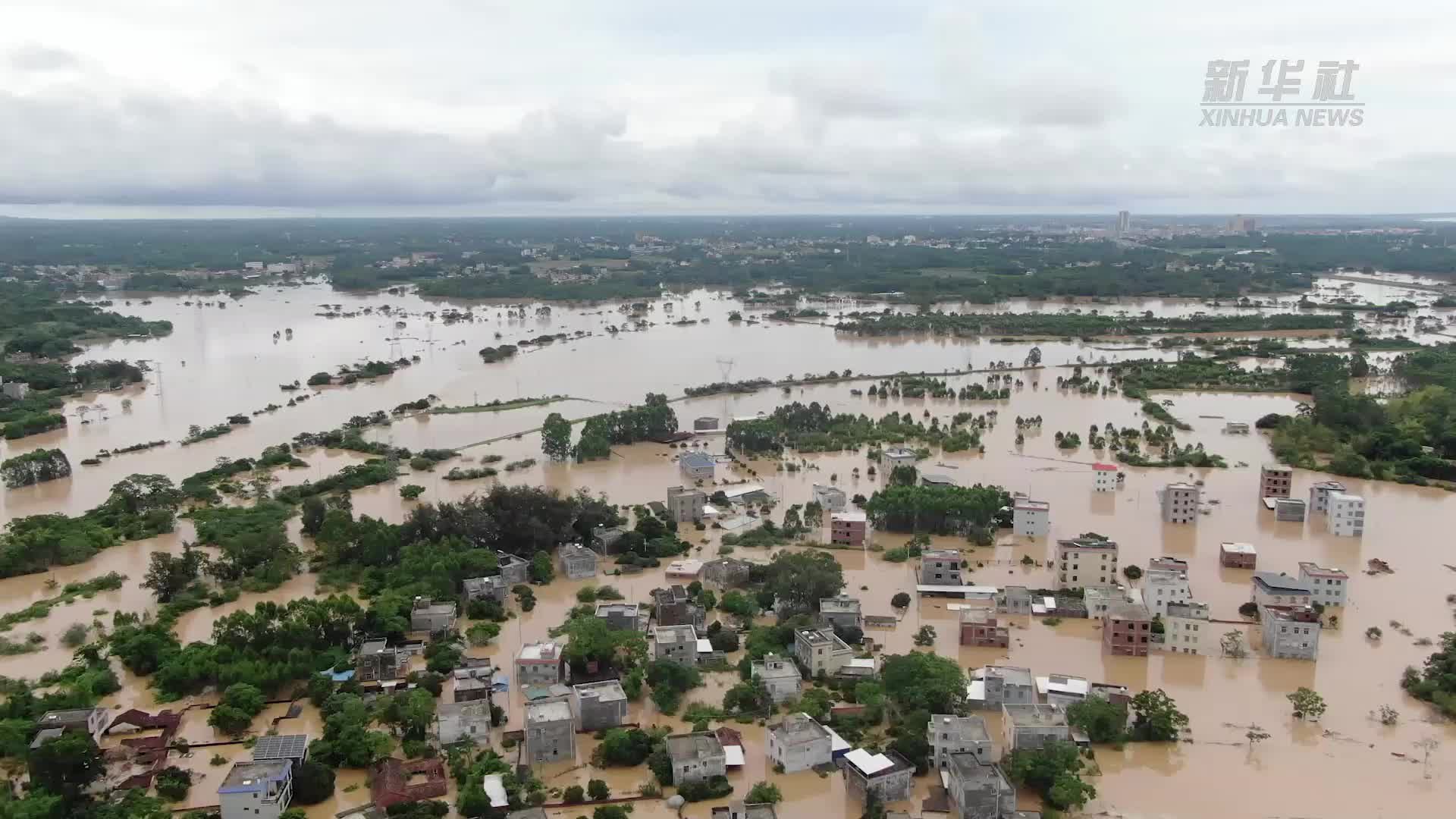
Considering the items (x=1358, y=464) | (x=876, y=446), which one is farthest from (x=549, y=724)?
(x=1358, y=464)


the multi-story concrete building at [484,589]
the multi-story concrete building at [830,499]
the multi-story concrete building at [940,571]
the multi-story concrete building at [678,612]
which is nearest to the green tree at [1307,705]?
the multi-story concrete building at [940,571]

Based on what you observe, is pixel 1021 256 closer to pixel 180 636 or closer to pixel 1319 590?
pixel 1319 590

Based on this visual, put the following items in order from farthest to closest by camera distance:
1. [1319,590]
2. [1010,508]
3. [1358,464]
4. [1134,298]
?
[1134,298] → [1358,464] → [1010,508] → [1319,590]

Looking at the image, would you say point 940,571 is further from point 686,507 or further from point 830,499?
point 686,507

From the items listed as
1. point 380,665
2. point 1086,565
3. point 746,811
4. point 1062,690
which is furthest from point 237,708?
point 1086,565

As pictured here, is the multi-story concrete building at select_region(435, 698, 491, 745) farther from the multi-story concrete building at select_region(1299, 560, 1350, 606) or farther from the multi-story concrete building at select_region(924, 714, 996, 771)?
the multi-story concrete building at select_region(1299, 560, 1350, 606)

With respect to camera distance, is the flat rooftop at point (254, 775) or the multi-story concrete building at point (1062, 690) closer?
the flat rooftop at point (254, 775)

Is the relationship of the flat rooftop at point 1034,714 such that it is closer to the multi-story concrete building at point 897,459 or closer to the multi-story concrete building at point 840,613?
the multi-story concrete building at point 840,613
